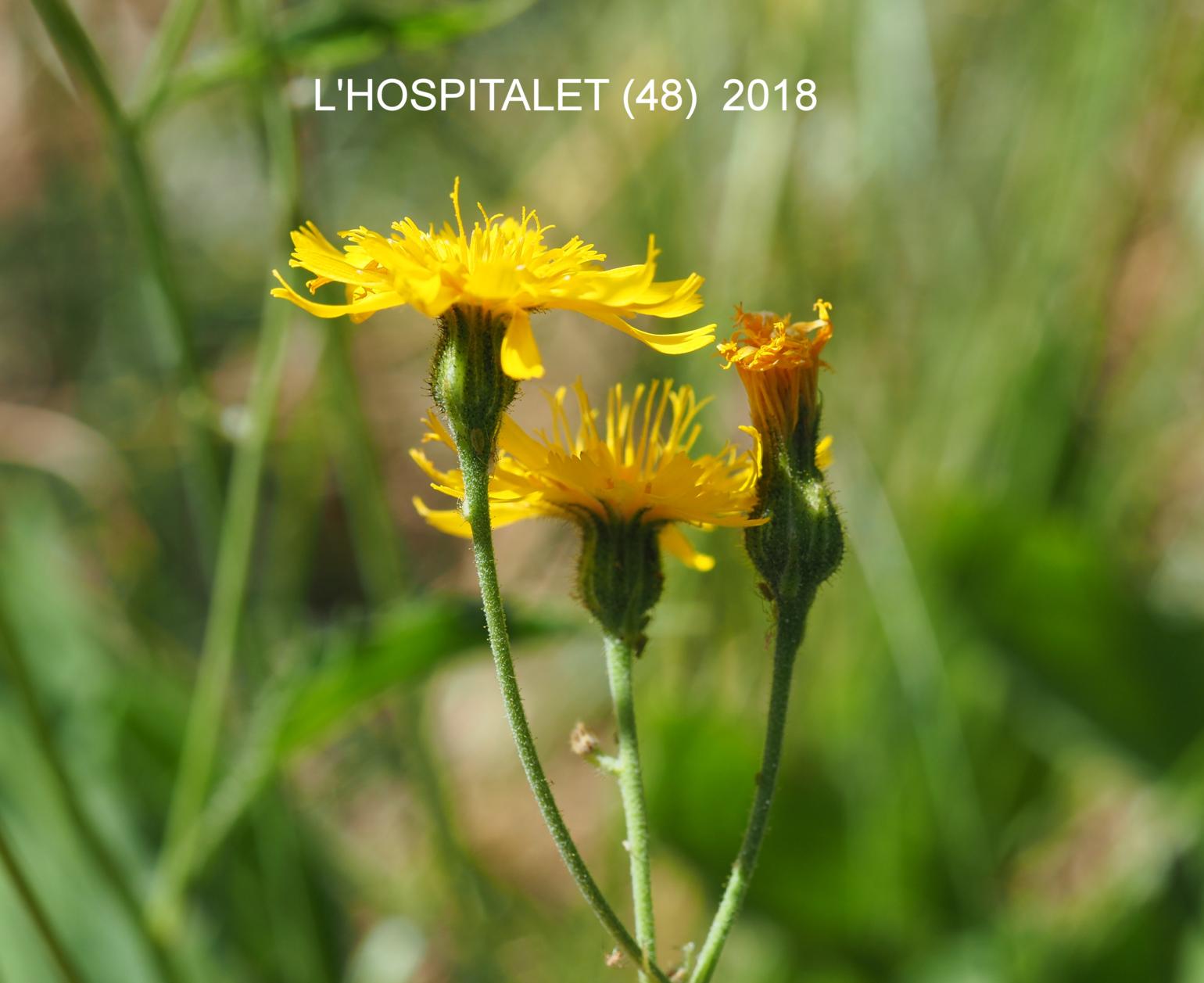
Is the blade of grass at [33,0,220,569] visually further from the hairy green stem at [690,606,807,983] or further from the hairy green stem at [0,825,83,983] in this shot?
the hairy green stem at [690,606,807,983]

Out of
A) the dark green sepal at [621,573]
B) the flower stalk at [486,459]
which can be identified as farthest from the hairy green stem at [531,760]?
the dark green sepal at [621,573]

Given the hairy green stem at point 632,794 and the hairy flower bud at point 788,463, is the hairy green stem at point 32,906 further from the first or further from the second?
the hairy flower bud at point 788,463

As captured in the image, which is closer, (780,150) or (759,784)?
(759,784)

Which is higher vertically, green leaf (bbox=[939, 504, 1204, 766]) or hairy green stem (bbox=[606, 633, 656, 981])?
hairy green stem (bbox=[606, 633, 656, 981])

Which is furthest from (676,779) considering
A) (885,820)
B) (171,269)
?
(171,269)

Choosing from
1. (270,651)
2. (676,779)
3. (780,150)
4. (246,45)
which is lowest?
(676,779)

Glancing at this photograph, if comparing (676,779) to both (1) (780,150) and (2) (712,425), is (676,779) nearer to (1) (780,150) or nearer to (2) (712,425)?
(2) (712,425)

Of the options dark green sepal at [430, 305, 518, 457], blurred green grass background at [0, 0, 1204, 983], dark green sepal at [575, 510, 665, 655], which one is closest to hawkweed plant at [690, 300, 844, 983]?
dark green sepal at [575, 510, 665, 655]
